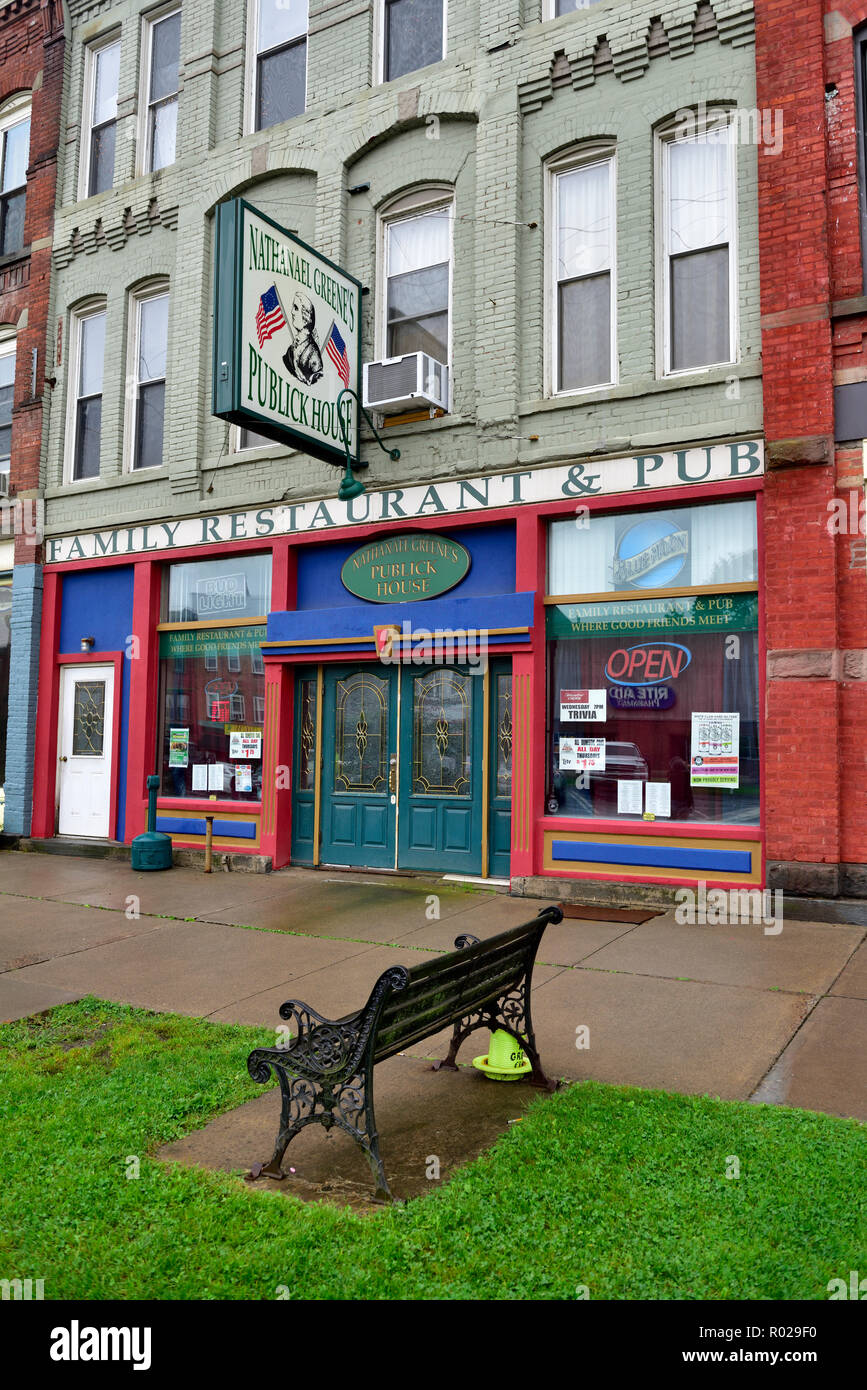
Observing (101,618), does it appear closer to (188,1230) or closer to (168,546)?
(168,546)

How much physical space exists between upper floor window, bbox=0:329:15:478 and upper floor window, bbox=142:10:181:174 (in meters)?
3.54

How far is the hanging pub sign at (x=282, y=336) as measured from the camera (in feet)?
30.2

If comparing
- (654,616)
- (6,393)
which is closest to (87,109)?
(6,393)

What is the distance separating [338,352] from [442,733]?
4.21m

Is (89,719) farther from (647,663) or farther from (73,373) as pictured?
(647,663)

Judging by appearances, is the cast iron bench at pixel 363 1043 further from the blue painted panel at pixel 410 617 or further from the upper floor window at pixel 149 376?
the upper floor window at pixel 149 376

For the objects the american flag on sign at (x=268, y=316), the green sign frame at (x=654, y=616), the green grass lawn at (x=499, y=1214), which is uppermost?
the american flag on sign at (x=268, y=316)

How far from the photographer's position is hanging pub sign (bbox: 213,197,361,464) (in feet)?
30.2

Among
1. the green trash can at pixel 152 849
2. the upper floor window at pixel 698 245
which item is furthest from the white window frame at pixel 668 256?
the green trash can at pixel 152 849

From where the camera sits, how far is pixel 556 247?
1034 cm

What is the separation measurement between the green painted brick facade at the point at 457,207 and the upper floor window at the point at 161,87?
21 cm

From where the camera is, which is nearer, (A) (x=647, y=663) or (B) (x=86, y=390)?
(A) (x=647, y=663)

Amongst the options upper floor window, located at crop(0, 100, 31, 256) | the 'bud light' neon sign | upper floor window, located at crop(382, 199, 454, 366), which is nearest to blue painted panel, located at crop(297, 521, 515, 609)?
the 'bud light' neon sign
